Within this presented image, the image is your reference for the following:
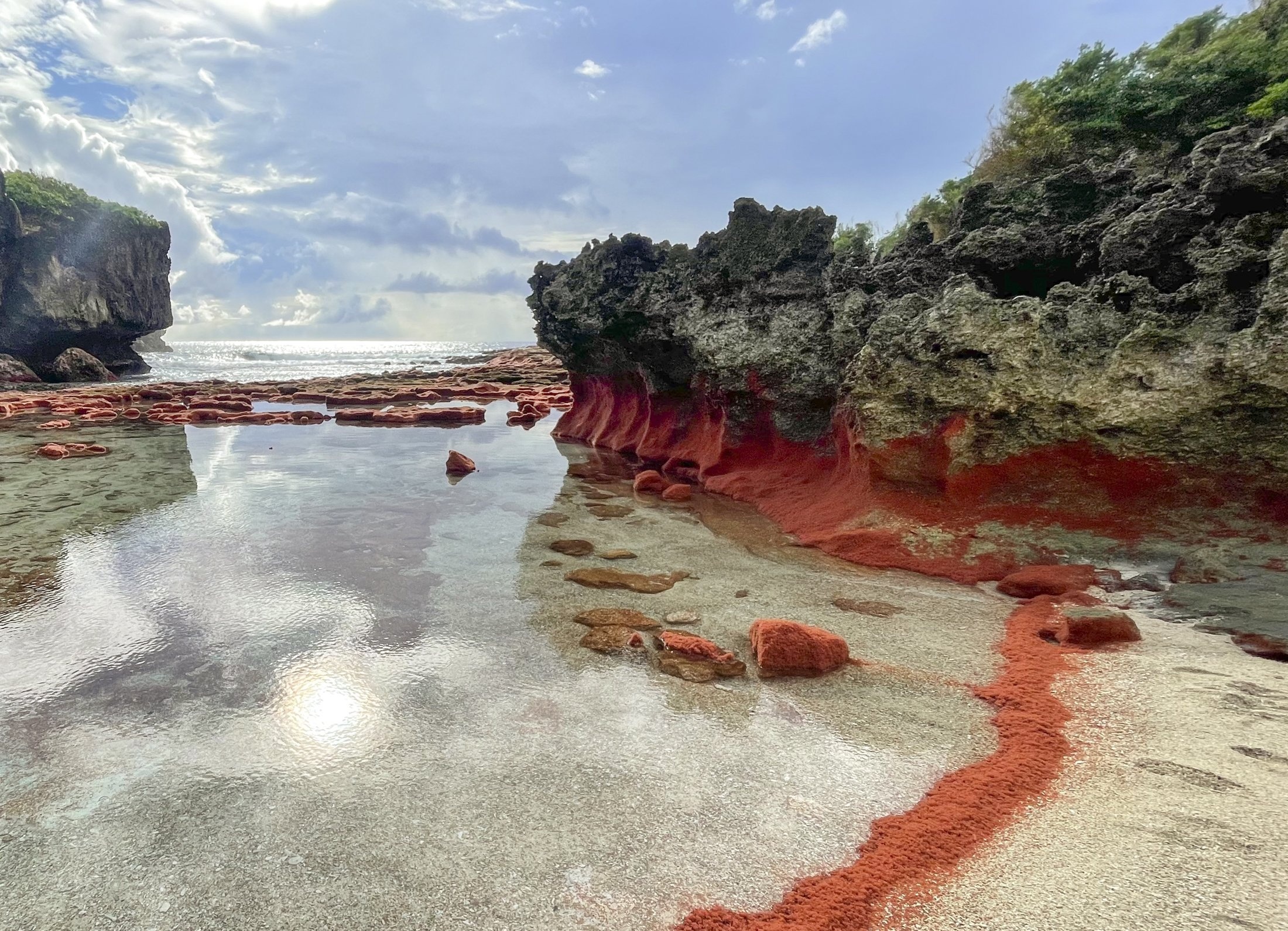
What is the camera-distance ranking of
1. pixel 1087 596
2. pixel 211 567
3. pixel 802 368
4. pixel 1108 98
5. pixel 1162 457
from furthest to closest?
pixel 1108 98 < pixel 802 368 < pixel 211 567 < pixel 1162 457 < pixel 1087 596

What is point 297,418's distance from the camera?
20.8 m

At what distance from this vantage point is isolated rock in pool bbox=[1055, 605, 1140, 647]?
14.7 feet

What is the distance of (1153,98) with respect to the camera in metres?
17.7

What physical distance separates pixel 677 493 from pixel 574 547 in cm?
273

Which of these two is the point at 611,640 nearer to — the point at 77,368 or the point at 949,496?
the point at 949,496

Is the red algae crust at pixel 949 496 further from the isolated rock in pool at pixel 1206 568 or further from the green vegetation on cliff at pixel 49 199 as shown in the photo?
the green vegetation on cliff at pixel 49 199

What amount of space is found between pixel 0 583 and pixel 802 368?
9523mm

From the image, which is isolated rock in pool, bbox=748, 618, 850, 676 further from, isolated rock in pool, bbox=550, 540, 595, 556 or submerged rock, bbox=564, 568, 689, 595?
isolated rock in pool, bbox=550, 540, 595, 556

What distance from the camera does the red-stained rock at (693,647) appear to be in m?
4.68

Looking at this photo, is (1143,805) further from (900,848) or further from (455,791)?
(455,791)

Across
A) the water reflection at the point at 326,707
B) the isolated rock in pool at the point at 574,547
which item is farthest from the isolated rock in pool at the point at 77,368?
the water reflection at the point at 326,707

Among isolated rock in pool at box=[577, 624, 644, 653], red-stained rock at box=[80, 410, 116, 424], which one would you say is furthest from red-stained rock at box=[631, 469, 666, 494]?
red-stained rock at box=[80, 410, 116, 424]

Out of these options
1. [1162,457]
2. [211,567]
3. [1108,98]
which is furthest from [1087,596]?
[1108,98]

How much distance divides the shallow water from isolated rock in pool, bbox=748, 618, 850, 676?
147mm
